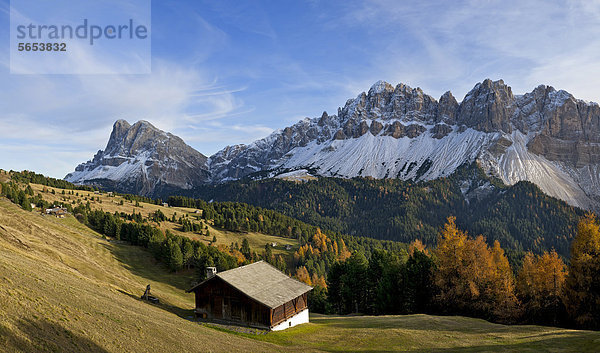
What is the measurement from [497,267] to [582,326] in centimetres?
1531

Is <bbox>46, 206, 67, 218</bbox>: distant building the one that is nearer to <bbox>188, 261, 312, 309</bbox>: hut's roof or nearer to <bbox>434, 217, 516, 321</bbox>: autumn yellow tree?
<bbox>188, 261, 312, 309</bbox>: hut's roof

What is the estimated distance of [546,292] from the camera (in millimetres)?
53812

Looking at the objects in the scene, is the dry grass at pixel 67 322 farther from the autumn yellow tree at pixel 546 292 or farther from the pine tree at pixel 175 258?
the autumn yellow tree at pixel 546 292

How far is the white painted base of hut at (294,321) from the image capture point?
4806 cm

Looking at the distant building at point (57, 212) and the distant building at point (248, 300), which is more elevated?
the distant building at point (57, 212)

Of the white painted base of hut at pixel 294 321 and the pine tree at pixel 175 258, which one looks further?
the pine tree at pixel 175 258

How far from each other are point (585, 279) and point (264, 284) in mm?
43945

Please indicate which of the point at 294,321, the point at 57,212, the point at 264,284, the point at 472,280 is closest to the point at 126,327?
the point at 264,284

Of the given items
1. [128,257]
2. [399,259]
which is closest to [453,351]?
[399,259]

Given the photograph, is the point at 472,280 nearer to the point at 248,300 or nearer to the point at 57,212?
the point at 248,300

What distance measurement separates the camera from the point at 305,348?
36156 mm

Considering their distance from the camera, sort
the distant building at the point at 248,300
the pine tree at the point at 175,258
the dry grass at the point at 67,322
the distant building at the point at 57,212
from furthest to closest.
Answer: the distant building at the point at 57,212 → the pine tree at the point at 175,258 → the distant building at the point at 248,300 → the dry grass at the point at 67,322

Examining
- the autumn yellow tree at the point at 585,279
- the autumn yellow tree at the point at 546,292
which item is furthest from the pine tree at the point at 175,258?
the autumn yellow tree at the point at 585,279

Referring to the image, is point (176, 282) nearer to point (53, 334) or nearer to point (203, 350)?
point (203, 350)
